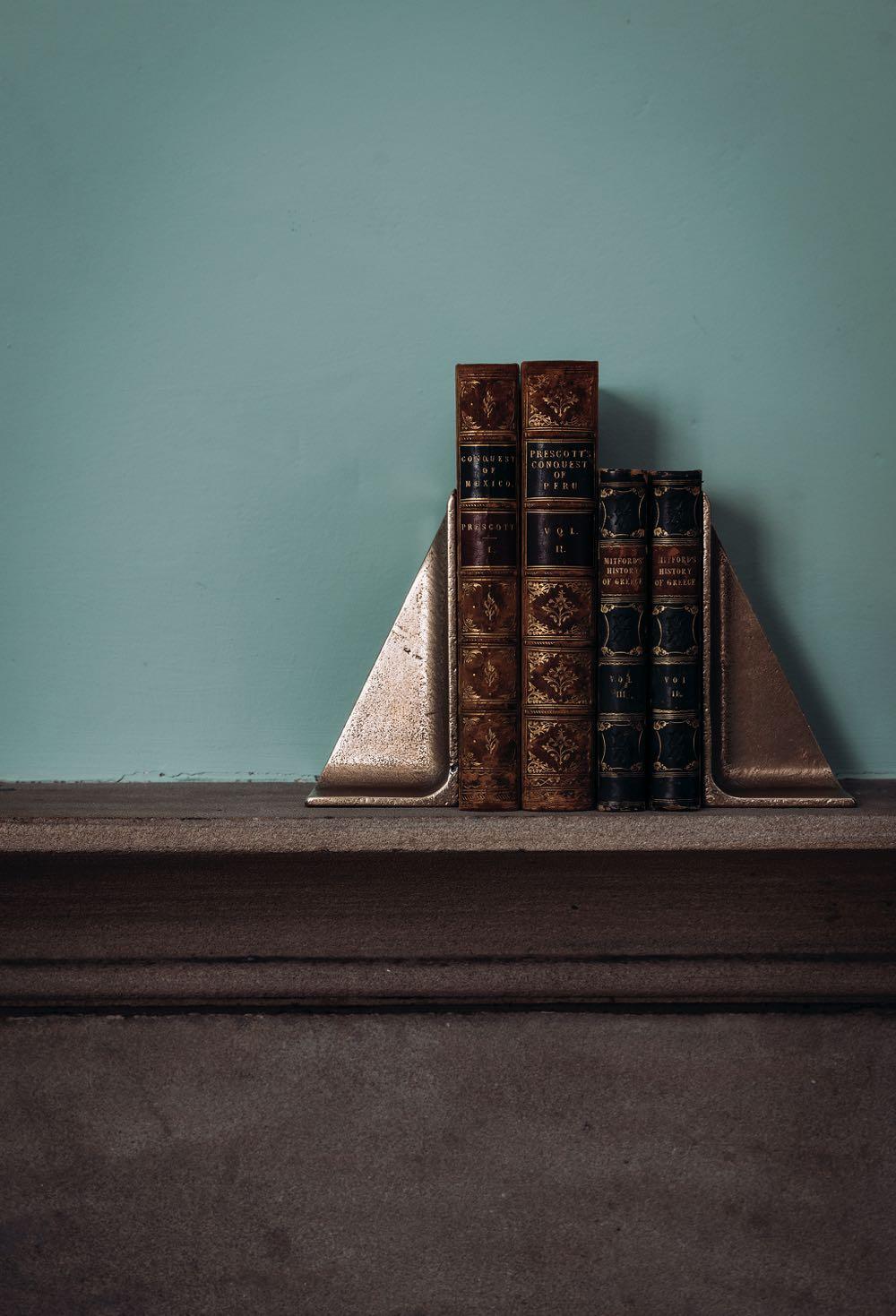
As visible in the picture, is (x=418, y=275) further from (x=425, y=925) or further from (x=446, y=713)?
(x=425, y=925)

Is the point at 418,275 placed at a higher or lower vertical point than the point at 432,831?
higher

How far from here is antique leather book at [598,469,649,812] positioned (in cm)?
77

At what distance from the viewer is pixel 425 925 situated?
0.85m

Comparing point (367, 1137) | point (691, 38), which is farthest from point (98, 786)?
point (691, 38)

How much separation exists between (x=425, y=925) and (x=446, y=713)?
0.68 feet

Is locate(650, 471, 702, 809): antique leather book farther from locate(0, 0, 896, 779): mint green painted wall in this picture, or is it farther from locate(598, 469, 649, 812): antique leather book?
locate(0, 0, 896, 779): mint green painted wall

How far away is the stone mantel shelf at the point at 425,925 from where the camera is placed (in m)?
0.82

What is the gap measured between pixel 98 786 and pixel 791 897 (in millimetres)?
705

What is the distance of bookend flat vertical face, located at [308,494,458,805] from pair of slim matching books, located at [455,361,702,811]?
4cm

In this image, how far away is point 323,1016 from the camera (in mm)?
912

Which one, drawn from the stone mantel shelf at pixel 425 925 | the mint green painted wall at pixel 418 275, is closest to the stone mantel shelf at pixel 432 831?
the stone mantel shelf at pixel 425 925

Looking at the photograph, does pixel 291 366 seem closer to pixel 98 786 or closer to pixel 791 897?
pixel 98 786

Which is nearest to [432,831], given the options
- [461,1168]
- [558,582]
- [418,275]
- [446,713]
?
[446,713]

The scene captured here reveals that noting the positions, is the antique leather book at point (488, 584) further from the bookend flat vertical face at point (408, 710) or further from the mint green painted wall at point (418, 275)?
the mint green painted wall at point (418, 275)
